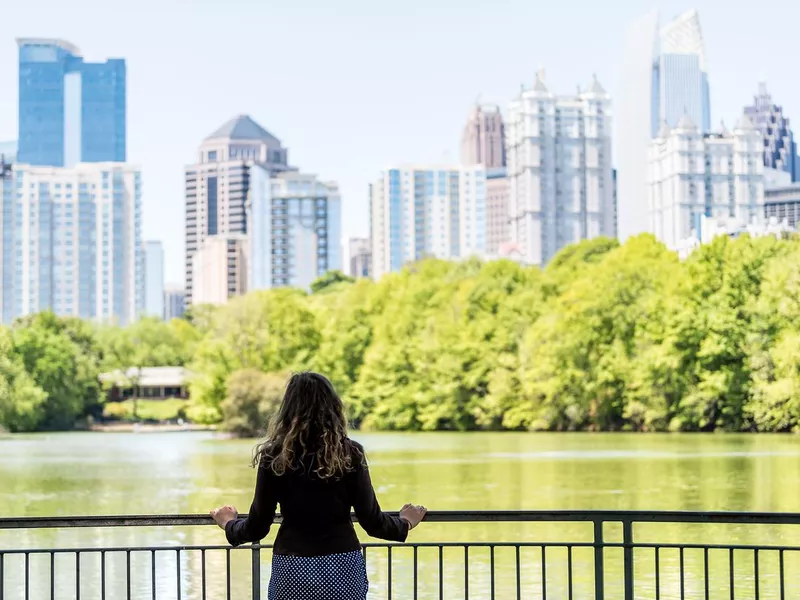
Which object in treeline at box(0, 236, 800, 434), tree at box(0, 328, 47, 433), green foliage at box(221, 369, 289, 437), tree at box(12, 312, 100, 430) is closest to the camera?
treeline at box(0, 236, 800, 434)

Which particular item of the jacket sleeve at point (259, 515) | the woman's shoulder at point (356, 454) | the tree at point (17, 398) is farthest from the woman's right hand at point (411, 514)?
the tree at point (17, 398)

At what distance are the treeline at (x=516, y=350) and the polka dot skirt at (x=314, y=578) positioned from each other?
51.7m

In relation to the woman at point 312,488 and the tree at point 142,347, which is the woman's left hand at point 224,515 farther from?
the tree at point 142,347

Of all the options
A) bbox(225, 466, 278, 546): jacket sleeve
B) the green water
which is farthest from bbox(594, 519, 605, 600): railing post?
the green water

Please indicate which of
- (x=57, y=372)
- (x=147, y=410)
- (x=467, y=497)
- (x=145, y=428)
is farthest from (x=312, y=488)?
(x=147, y=410)

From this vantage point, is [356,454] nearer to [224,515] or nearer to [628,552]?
[224,515]

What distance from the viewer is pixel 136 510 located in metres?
29.1

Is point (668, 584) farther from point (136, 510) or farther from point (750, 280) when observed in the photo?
point (750, 280)

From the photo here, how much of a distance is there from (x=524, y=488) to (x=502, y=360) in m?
39.7

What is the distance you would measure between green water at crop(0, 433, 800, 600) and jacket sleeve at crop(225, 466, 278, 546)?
2021 mm

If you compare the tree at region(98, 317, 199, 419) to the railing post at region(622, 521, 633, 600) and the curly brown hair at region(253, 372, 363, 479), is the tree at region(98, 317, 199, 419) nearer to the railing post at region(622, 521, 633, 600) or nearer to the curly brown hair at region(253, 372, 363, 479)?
the railing post at region(622, 521, 633, 600)

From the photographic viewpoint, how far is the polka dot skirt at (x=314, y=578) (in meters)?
5.21

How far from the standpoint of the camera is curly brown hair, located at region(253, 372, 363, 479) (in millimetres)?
5164

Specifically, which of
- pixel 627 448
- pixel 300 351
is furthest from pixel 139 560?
pixel 300 351
